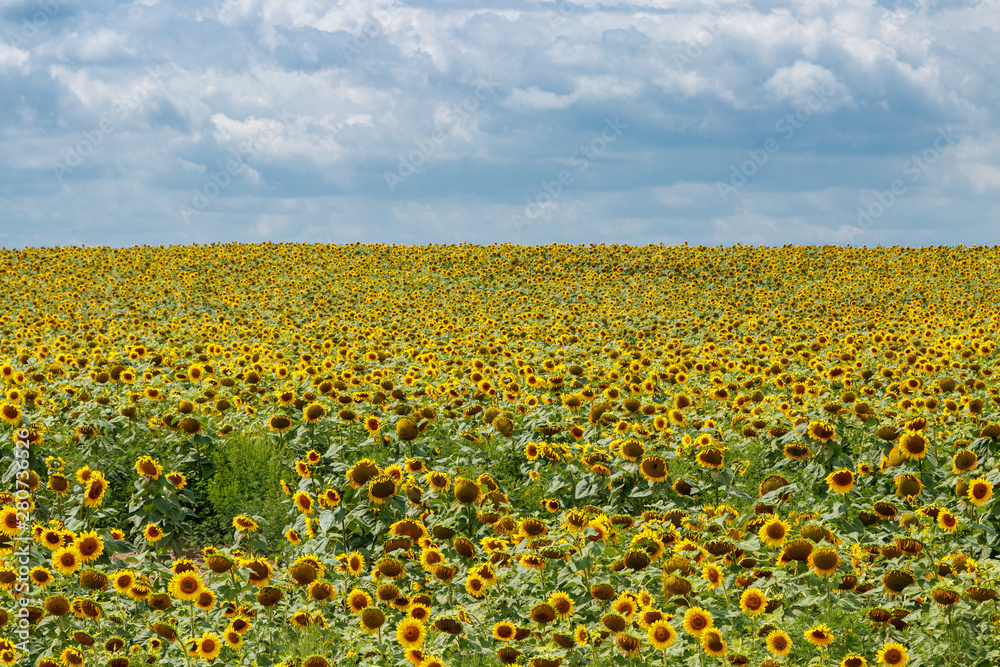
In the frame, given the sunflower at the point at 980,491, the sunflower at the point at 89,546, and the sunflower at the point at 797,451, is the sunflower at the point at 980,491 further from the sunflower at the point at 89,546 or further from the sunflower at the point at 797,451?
the sunflower at the point at 89,546

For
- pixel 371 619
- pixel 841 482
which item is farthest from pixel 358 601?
pixel 841 482

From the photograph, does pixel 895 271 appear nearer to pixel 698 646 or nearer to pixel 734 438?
pixel 734 438

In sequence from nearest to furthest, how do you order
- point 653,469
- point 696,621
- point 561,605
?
point 696,621
point 561,605
point 653,469

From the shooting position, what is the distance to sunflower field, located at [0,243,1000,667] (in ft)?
15.7

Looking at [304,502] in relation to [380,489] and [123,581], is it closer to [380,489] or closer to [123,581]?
[380,489]

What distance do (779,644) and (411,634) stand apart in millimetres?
2083

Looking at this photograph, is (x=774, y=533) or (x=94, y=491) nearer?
(x=774, y=533)

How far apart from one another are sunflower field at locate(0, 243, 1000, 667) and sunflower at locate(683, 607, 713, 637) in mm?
11

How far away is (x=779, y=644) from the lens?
443 cm

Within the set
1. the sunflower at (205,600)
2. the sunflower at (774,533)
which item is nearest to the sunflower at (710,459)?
the sunflower at (774,533)

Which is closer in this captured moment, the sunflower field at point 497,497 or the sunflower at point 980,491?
the sunflower field at point 497,497

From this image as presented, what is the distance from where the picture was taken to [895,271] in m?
28.7

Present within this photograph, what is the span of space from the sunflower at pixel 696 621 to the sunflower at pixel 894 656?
3.18 feet

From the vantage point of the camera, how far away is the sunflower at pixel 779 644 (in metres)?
4.43
